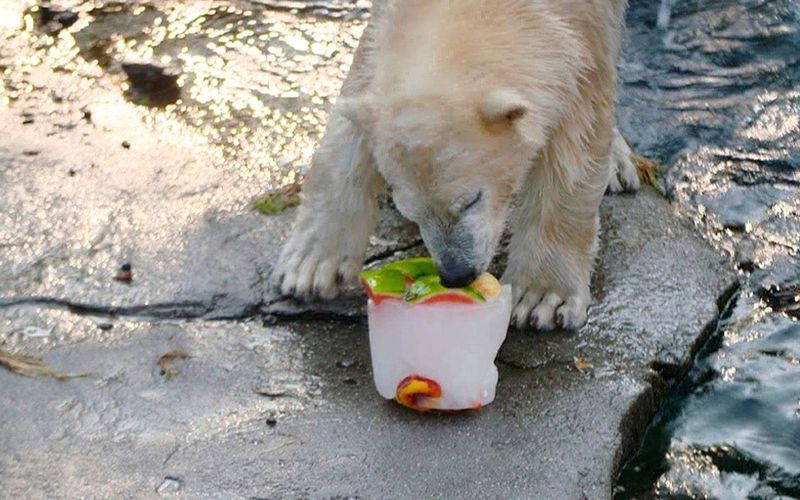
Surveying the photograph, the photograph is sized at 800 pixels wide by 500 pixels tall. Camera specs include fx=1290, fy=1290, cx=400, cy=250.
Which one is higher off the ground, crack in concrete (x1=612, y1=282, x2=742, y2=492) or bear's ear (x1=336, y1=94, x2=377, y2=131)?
bear's ear (x1=336, y1=94, x2=377, y2=131)

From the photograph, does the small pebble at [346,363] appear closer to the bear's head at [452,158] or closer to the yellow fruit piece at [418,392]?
the yellow fruit piece at [418,392]

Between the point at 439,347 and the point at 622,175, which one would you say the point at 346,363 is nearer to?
the point at 439,347

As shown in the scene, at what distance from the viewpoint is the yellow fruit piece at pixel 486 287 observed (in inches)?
137

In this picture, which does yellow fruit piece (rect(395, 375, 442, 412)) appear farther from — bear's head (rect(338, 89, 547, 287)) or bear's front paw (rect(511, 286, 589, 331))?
bear's front paw (rect(511, 286, 589, 331))

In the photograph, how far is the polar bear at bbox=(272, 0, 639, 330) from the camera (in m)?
3.35

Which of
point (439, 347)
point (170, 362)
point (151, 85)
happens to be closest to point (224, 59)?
point (151, 85)

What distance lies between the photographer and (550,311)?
3893 mm

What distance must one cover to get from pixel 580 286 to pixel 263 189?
1228mm

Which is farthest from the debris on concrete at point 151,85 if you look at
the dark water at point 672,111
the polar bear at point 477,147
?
the polar bear at point 477,147


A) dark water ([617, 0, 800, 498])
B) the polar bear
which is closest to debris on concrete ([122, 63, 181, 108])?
the polar bear

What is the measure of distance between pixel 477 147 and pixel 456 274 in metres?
0.34

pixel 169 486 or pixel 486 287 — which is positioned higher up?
pixel 486 287

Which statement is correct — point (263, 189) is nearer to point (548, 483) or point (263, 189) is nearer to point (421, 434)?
point (421, 434)

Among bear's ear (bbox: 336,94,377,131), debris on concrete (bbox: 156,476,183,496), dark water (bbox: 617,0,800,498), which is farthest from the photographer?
dark water (bbox: 617,0,800,498)
